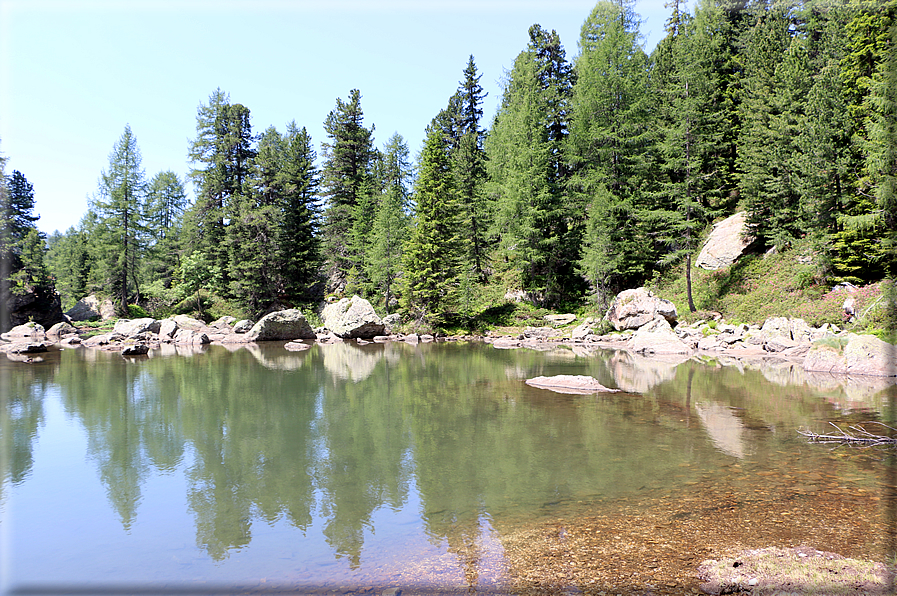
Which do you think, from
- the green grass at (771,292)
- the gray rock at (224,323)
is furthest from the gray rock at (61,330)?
the green grass at (771,292)

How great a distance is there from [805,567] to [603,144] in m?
35.4

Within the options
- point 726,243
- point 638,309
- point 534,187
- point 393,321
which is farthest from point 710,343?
point 393,321

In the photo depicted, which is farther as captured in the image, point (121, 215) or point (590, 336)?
point (121, 215)

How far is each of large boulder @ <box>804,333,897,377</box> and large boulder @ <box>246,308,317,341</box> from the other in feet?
103

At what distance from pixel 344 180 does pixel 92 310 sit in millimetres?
27106

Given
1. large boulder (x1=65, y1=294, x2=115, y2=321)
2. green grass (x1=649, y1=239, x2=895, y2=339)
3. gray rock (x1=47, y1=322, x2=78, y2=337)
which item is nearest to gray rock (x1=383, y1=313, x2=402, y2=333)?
green grass (x1=649, y1=239, x2=895, y2=339)

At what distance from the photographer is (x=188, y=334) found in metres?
33.6

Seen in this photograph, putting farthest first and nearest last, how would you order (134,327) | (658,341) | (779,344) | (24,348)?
(134,327)
(24,348)
(658,341)
(779,344)

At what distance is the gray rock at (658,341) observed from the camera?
24.9 m

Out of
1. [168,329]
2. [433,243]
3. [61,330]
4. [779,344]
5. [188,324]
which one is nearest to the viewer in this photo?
Answer: [779,344]

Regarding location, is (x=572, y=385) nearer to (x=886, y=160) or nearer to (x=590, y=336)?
(x=886, y=160)

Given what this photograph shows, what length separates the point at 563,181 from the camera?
37.6 m

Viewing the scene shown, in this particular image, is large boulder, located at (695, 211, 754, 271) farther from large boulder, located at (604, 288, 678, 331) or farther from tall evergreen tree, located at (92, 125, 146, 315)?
tall evergreen tree, located at (92, 125, 146, 315)

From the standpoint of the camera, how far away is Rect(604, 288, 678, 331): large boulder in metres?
29.2
